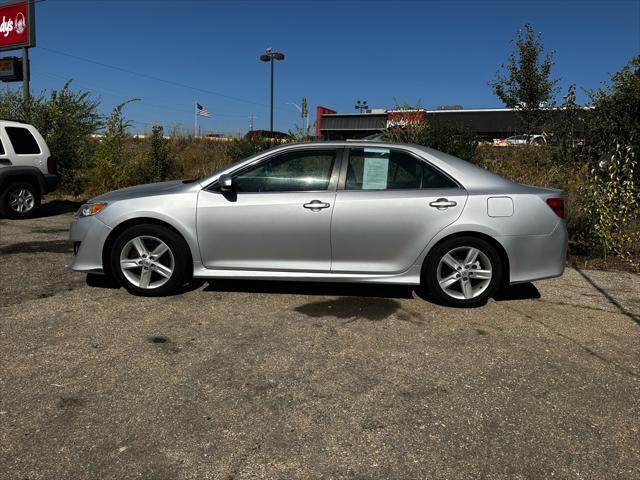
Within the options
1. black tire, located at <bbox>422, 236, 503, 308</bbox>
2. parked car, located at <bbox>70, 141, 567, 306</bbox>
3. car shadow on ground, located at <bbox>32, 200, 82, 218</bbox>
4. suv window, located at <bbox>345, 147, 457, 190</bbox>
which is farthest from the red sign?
black tire, located at <bbox>422, 236, 503, 308</bbox>

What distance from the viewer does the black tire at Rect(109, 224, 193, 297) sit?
473 centimetres

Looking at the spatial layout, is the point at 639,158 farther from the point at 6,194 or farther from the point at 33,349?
the point at 6,194

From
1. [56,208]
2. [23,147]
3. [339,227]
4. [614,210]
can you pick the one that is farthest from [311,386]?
[56,208]

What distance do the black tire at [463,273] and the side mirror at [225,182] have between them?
1.90 m

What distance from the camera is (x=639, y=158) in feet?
24.6

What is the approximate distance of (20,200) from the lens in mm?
9938

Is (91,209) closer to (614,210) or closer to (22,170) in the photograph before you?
(22,170)

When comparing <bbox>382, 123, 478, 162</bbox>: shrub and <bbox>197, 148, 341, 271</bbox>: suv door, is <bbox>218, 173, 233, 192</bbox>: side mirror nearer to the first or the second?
<bbox>197, 148, 341, 271</bbox>: suv door

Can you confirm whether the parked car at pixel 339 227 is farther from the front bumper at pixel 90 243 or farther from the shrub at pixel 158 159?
the shrub at pixel 158 159

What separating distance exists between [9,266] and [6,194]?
4494 mm

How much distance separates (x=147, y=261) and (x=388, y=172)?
239 centimetres

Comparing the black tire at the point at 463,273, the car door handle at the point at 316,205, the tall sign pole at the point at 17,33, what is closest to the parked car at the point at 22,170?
the car door handle at the point at 316,205

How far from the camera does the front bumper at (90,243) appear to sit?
4.80 m

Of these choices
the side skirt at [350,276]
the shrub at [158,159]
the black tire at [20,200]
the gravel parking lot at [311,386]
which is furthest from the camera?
the shrub at [158,159]
